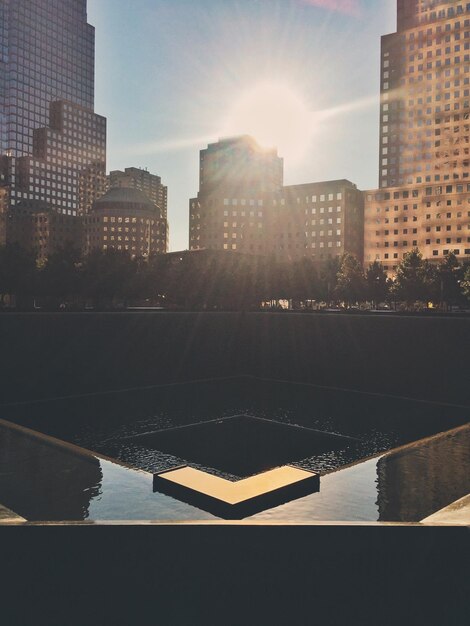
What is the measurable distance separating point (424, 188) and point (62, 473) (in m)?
145

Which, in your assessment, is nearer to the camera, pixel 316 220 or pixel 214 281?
pixel 214 281

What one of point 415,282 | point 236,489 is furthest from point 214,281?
point 236,489

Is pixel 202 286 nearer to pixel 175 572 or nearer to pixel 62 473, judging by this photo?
pixel 62 473

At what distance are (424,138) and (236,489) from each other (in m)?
152

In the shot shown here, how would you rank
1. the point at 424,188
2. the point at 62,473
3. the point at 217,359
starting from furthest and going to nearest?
the point at 424,188 < the point at 217,359 < the point at 62,473

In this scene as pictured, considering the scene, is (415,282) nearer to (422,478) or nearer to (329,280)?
(329,280)

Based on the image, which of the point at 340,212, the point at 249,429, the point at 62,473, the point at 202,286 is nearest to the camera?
the point at 62,473

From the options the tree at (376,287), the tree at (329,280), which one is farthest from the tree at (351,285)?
the tree at (329,280)

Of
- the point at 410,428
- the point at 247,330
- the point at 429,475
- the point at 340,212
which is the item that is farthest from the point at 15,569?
the point at 340,212

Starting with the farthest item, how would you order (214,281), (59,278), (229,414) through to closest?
(214,281)
(59,278)
(229,414)

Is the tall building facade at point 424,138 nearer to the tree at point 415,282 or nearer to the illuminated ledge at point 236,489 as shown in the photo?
the tree at point 415,282

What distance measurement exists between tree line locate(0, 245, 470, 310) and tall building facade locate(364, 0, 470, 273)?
49.5 m

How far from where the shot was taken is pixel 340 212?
165250 mm

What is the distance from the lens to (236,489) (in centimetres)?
1647
